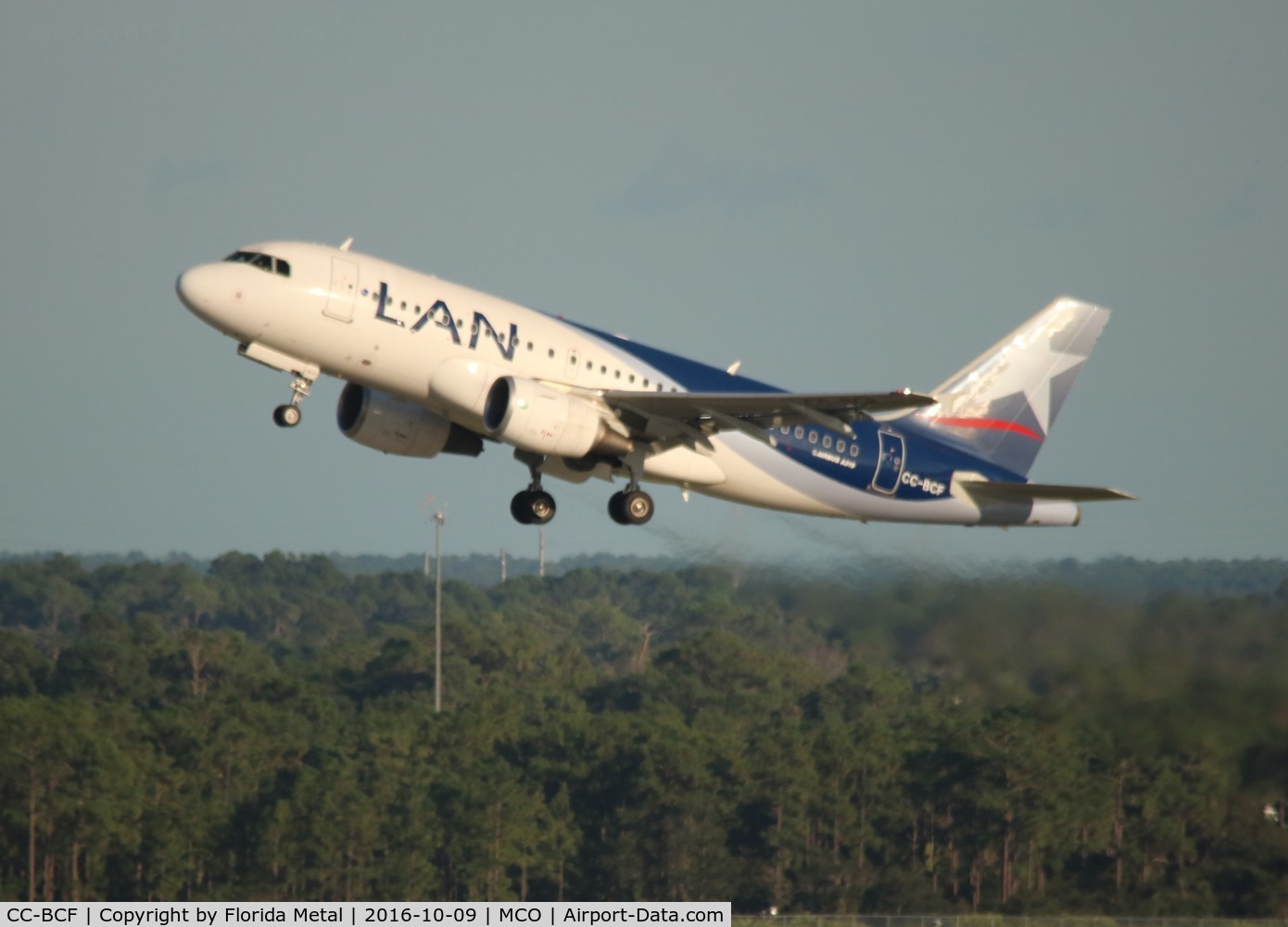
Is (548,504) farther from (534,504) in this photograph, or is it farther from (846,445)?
(846,445)

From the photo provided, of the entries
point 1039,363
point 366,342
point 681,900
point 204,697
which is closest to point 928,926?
point 681,900

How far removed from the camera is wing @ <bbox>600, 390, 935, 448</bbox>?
119 ft

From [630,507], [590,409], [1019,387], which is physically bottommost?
[630,507]

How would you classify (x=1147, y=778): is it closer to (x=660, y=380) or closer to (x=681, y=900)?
(x=681, y=900)

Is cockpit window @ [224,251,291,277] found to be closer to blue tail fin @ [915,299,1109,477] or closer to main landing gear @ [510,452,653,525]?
main landing gear @ [510,452,653,525]

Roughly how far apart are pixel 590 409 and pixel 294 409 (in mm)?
5897

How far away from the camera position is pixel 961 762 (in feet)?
254

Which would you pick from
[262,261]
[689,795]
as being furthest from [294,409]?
[689,795]

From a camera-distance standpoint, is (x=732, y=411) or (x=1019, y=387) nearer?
(x=732, y=411)

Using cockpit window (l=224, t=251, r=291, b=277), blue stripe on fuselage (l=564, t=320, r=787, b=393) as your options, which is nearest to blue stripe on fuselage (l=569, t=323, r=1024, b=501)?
blue stripe on fuselage (l=564, t=320, r=787, b=393)

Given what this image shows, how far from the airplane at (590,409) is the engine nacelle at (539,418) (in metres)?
0.04

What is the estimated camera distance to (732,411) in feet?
124

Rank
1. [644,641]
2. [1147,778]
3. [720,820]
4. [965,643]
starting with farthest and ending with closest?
[644,641] < [720,820] < [1147,778] < [965,643]

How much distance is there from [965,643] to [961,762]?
36890mm
